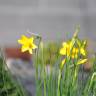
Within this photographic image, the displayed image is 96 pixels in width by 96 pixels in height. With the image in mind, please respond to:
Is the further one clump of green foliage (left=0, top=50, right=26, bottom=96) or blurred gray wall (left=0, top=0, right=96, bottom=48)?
blurred gray wall (left=0, top=0, right=96, bottom=48)

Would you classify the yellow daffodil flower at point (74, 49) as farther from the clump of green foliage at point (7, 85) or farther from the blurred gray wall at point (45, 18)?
the blurred gray wall at point (45, 18)

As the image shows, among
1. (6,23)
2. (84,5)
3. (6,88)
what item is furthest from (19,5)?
(6,88)

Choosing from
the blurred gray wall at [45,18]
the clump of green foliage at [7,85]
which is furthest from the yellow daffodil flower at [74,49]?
the blurred gray wall at [45,18]

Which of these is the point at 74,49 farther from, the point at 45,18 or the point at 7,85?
the point at 45,18

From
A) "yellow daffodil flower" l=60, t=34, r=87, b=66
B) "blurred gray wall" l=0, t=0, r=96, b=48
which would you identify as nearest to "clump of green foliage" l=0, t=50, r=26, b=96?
"yellow daffodil flower" l=60, t=34, r=87, b=66

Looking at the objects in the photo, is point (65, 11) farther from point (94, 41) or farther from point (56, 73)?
point (56, 73)

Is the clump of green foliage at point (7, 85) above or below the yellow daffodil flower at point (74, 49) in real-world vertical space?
below

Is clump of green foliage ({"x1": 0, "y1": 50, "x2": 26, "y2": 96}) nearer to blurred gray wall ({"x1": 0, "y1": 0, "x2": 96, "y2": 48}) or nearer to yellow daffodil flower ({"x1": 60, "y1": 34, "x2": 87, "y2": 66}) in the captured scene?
yellow daffodil flower ({"x1": 60, "y1": 34, "x2": 87, "y2": 66})

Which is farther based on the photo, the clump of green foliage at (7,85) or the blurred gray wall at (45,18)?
the blurred gray wall at (45,18)
